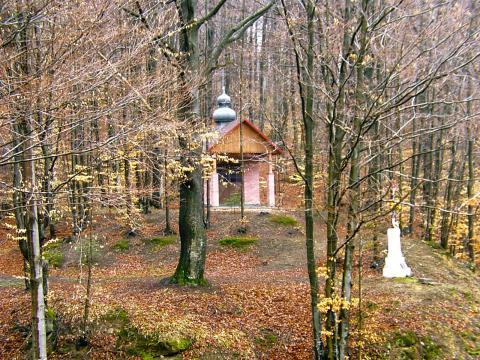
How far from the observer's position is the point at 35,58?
5648mm

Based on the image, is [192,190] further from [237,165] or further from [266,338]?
[237,165]

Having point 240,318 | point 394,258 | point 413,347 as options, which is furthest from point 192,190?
point 413,347

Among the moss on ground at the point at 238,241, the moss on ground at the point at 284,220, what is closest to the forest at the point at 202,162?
the moss on ground at the point at 238,241

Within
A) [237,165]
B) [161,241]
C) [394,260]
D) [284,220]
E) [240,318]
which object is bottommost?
[240,318]

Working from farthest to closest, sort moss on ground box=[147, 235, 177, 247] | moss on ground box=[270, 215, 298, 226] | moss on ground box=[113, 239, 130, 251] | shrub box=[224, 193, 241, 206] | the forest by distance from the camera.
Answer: shrub box=[224, 193, 241, 206]
moss on ground box=[270, 215, 298, 226]
moss on ground box=[147, 235, 177, 247]
moss on ground box=[113, 239, 130, 251]
the forest

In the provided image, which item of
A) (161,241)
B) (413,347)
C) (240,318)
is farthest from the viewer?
(161,241)

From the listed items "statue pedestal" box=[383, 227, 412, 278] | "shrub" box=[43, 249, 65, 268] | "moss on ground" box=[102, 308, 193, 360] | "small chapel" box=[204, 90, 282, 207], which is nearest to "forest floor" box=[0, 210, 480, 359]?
"moss on ground" box=[102, 308, 193, 360]

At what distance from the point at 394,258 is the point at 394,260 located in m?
0.08

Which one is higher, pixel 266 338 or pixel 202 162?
pixel 202 162

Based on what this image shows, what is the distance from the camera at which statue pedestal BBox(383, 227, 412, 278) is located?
11672 millimetres

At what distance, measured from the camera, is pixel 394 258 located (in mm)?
11977

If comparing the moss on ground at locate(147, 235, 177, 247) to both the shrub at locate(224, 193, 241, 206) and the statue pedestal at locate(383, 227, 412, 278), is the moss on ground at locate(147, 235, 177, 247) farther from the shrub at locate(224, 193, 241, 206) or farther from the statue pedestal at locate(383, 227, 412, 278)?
the statue pedestal at locate(383, 227, 412, 278)

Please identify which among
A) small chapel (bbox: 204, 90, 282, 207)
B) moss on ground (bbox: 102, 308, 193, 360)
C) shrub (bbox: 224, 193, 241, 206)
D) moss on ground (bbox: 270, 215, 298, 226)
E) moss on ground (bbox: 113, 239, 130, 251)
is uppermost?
small chapel (bbox: 204, 90, 282, 207)

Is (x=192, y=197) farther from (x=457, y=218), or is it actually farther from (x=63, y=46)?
(x=457, y=218)
